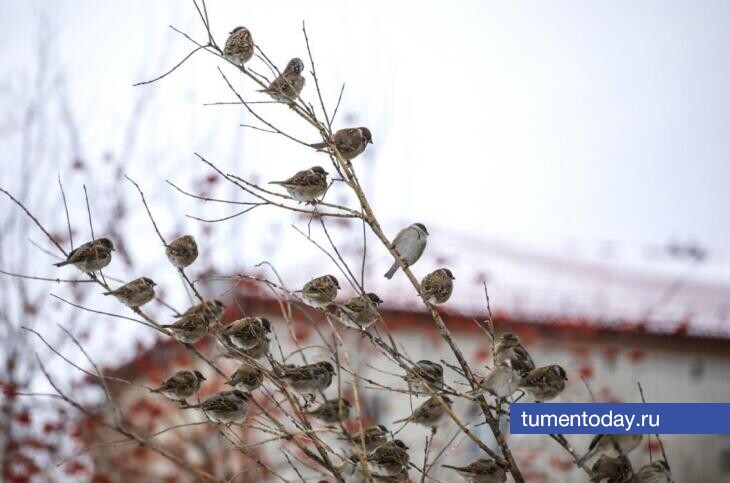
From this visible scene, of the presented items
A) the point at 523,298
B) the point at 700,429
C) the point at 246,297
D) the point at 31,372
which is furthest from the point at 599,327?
the point at 700,429

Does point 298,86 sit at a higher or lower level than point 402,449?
higher

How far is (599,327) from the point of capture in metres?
9.09

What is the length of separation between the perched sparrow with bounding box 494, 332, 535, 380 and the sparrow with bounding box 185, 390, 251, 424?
67 centimetres

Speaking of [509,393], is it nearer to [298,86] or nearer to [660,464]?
[660,464]

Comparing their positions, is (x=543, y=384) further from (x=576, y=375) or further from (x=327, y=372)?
(x=576, y=375)

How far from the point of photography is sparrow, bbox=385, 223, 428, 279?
2779mm

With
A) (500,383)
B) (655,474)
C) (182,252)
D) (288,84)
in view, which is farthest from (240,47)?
(655,474)

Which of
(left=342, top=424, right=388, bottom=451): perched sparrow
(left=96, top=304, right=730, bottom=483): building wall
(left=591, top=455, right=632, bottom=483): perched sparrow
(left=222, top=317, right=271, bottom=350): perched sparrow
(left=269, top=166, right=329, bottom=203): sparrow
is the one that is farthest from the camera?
(left=96, top=304, right=730, bottom=483): building wall

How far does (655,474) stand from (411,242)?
113 centimetres

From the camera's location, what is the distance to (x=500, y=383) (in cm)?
205

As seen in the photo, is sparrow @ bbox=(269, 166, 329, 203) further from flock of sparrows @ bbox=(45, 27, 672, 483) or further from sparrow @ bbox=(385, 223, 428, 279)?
sparrow @ bbox=(385, 223, 428, 279)

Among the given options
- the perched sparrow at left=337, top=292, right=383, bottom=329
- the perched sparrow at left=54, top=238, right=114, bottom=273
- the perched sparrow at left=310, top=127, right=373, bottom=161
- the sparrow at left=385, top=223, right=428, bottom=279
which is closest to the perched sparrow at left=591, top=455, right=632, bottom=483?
the perched sparrow at left=337, top=292, right=383, bottom=329

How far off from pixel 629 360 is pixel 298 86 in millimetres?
7907

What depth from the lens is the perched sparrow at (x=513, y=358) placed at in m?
2.11
